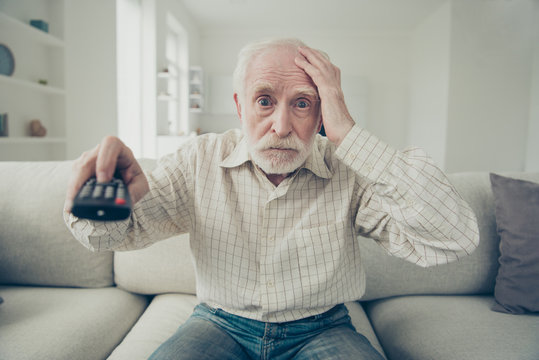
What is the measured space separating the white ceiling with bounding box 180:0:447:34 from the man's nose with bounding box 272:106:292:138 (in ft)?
18.1

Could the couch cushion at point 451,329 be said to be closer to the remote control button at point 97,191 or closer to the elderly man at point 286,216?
the elderly man at point 286,216

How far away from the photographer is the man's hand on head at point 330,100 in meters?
0.86

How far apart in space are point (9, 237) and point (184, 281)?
66cm

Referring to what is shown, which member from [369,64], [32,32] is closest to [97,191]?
[32,32]

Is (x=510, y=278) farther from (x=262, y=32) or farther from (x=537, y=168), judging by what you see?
(x=262, y=32)

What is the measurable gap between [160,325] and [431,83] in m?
6.44

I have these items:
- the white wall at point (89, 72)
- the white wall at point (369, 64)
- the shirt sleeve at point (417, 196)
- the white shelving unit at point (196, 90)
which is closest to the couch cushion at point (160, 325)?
the shirt sleeve at point (417, 196)

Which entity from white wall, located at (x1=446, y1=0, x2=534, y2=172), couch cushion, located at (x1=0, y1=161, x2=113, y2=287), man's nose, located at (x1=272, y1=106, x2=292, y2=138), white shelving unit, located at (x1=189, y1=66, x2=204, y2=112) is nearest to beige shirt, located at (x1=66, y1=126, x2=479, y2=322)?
man's nose, located at (x1=272, y1=106, x2=292, y2=138)

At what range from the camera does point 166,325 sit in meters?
1.14

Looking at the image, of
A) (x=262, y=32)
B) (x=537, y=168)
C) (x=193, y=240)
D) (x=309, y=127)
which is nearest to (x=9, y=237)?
(x=193, y=240)

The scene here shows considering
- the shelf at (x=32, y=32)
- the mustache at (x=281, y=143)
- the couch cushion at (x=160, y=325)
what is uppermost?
the shelf at (x=32, y=32)

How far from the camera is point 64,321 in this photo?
1065 mm

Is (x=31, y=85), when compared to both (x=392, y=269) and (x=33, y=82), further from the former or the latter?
(x=392, y=269)

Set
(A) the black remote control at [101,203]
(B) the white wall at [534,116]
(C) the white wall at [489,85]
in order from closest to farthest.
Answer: (A) the black remote control at [101,203]
(B) the white wall at [534,116]
(C) the white wall at [489,85]
